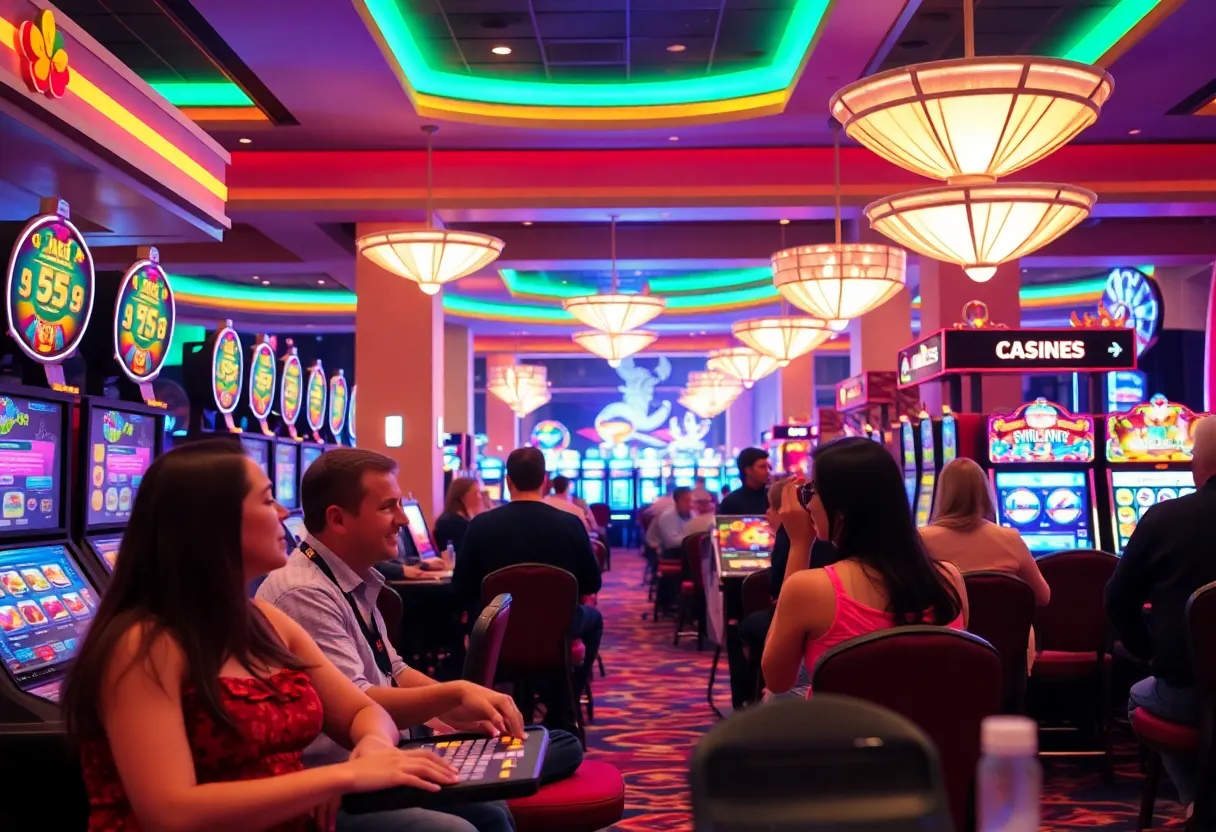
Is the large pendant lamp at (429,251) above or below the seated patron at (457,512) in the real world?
above

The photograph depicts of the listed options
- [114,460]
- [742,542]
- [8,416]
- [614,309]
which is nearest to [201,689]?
[8,416]

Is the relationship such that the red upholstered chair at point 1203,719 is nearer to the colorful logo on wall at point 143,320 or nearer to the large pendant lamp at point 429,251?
the colorful logo on wall at point 143,320

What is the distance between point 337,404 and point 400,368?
1.79 meters

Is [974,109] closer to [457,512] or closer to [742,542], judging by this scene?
[742,542]

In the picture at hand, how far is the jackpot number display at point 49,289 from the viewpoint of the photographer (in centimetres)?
299

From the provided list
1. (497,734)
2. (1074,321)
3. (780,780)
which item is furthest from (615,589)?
(780,780)

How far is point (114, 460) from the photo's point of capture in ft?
10.8

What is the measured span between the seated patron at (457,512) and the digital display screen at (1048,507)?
2.73 meters

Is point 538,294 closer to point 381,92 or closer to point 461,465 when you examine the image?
point 461,465

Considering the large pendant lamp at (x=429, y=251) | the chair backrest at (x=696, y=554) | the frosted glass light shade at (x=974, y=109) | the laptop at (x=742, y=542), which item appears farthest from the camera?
the chair backrest at (x=696, y=554)

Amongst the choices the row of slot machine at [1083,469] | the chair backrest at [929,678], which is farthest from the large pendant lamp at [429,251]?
the chair backrest at [929,678]

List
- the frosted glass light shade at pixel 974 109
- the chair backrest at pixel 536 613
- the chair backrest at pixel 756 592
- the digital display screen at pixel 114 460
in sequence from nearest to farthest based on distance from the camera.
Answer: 1. the digital display screen at pixel 114 460
2. the frosted glass light shade at pixel 974 109
3. the chair backrest at pixel 536 613
4. the chair backrest at pixel 756 592

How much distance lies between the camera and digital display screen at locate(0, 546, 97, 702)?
2367 mm

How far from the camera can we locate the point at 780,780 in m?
0.98
